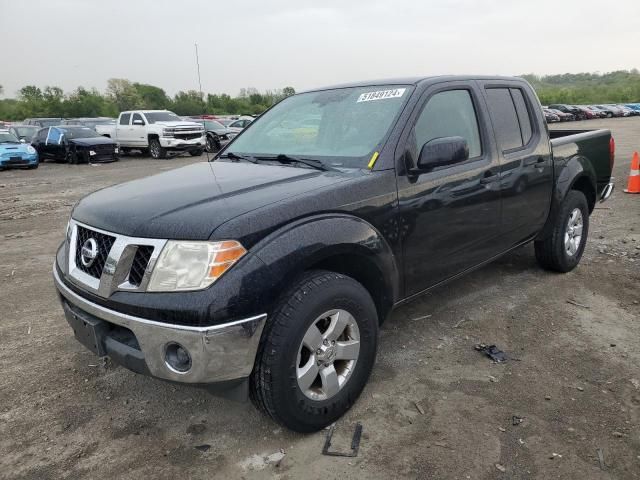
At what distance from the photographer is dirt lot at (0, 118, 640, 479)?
2.39 meters

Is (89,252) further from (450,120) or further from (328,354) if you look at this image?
(450,120)

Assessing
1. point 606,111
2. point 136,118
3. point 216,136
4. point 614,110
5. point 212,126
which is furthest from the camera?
point 614,110

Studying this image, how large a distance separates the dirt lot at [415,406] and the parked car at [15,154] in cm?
1464

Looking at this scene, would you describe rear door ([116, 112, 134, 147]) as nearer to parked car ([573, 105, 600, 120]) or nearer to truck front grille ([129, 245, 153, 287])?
truck front grille ([129, 245, 153, 287])

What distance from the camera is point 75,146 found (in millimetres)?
18609

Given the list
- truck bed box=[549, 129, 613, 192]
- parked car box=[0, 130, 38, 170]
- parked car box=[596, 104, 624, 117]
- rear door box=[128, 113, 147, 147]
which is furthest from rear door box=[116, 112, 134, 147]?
parked car box=[596, 104, 624, 117]

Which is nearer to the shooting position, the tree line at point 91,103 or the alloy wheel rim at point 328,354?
the alloy wheel rim at point 328,354

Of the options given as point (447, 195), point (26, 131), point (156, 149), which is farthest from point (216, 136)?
point (447, 195)

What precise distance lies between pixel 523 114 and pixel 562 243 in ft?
4.19

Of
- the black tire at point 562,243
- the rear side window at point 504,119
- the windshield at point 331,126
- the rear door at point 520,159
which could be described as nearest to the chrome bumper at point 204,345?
the windshield at point 331,126

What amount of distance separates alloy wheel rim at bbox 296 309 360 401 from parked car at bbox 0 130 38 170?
17.8 m

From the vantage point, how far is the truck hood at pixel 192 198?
7.42 feet

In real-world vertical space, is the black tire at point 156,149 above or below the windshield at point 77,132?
below

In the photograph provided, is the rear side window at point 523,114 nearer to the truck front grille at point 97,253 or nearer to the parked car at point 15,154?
the truck front grille at point 97,253
